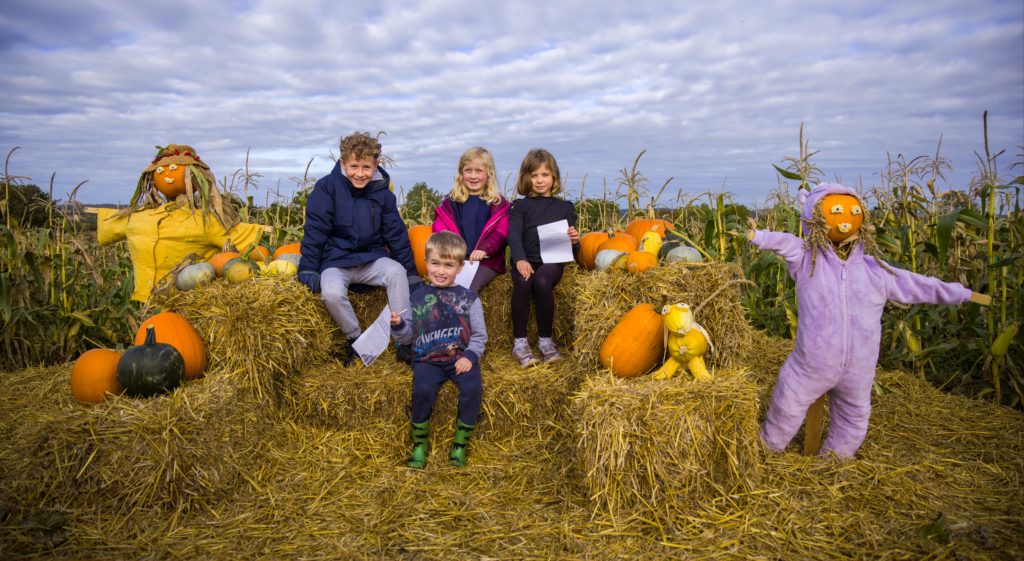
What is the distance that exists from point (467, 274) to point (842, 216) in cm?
267

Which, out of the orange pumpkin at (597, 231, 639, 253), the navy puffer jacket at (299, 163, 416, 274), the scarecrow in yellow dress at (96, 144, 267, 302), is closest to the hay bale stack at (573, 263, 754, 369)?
the orange pumpkin at (597, 231, 639, 253)

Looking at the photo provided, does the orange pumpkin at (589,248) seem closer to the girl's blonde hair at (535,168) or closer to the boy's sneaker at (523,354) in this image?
the girl's blonde hair at (535,168)

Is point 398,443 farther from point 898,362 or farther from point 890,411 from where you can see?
point 898,362

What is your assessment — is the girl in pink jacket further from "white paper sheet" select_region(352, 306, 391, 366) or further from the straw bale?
the straw bale

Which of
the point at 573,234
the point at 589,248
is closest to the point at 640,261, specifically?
the point at 573,234

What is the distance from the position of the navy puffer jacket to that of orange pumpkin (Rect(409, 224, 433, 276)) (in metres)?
0.34

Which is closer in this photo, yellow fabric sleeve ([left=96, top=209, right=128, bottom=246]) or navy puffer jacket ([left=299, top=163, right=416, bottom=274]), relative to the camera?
navy puffer jacket ([left=299, top=163, right=416, bottom=274])

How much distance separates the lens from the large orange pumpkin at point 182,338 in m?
3.83

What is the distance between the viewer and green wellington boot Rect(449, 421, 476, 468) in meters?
3.80

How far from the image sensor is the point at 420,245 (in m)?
5.44

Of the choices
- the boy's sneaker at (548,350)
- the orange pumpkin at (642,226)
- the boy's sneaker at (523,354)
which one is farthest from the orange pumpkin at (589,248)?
the boy's sneaker at (523,354)

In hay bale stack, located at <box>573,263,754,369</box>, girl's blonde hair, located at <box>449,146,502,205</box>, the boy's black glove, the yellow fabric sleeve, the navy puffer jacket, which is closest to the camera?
hay bale stack, located at <box>573,263,754,369</box>

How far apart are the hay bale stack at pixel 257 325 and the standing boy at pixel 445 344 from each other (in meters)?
0.72

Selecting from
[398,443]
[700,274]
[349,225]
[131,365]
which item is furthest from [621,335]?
[131,365]
